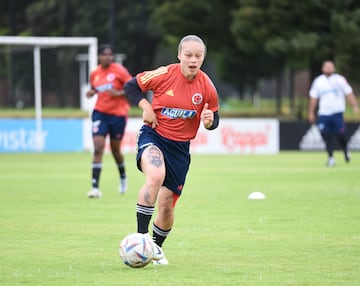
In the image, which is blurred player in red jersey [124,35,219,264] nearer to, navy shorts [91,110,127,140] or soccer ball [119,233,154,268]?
soccer ball [119,233,154,268]

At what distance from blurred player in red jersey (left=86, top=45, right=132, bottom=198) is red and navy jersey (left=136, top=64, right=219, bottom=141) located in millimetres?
7036

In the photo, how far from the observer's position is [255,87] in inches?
2302

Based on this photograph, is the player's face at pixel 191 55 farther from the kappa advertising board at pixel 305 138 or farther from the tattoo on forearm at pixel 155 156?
the kappa advertising board at pixel 305 138

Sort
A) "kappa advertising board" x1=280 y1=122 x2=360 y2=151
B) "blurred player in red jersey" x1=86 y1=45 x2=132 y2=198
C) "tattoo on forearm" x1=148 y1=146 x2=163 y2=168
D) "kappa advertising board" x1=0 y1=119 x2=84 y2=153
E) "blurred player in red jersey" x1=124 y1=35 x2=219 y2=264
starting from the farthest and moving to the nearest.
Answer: "kappa advertising board" x1=280 y1=122 x2=360 y2=151
"kappa advertising board" x1=0 y1=119 x2=84 y2=153
"blurred player in red jersey" x1=86 y1=45 x2=132 y2=198
"blurred player in red jersey" x1=124 y1=35 x2=219 y2=264
"tattoo on forearm" x1=148 y1=146 x2=163 y2=168

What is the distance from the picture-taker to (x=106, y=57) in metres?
16.3

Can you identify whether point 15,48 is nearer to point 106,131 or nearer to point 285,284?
point 106,131

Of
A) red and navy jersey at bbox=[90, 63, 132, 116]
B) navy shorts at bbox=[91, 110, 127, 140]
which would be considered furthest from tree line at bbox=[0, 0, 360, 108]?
navy shorts at bbox=[91, 110, 127, 140]

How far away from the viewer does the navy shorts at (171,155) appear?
9.15m

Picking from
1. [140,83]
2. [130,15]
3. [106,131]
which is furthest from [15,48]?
[140,83]

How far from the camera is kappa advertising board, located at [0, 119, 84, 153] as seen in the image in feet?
102

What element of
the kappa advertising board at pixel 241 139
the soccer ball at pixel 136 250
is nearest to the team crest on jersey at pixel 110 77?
the soccer ball at pixel 136 250

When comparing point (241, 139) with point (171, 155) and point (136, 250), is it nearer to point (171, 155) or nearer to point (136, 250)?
point (171, 155)

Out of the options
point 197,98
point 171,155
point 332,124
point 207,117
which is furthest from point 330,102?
point 207,117

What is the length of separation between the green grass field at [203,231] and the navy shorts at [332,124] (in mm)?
2066
